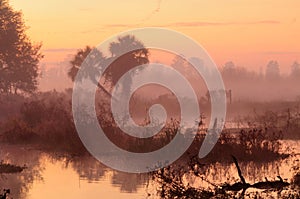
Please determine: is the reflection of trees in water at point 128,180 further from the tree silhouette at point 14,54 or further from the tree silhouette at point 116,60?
the tree silhouette at point 14,54

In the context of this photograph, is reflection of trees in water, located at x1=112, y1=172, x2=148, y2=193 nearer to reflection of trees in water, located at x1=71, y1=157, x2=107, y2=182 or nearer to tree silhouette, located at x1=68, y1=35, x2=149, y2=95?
reflection of trees in water, located at x1=71, y1=157, x2=107, y2=182

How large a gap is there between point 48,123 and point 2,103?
2224 cm

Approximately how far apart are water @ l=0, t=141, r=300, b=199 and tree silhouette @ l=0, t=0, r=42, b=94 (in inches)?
1589

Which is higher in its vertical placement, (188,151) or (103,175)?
(188,151)

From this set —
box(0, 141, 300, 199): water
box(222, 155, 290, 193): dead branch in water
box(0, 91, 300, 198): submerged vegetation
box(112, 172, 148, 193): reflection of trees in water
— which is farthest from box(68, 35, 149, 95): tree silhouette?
Answer: box(222, 155, 290, 193): dead branch in water

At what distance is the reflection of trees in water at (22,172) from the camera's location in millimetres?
20556

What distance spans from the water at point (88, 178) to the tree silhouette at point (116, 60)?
3880 centimetres

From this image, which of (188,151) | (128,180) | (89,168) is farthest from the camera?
(188,151)

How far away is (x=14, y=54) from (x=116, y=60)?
1021 cm

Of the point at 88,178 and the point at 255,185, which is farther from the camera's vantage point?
the point at 88,178

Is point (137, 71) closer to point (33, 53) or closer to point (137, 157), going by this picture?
point (33, 53)

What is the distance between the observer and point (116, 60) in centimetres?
6700

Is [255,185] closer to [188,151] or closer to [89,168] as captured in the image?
[89,168]

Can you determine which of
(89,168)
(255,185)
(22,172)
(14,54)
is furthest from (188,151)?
(14,54)
